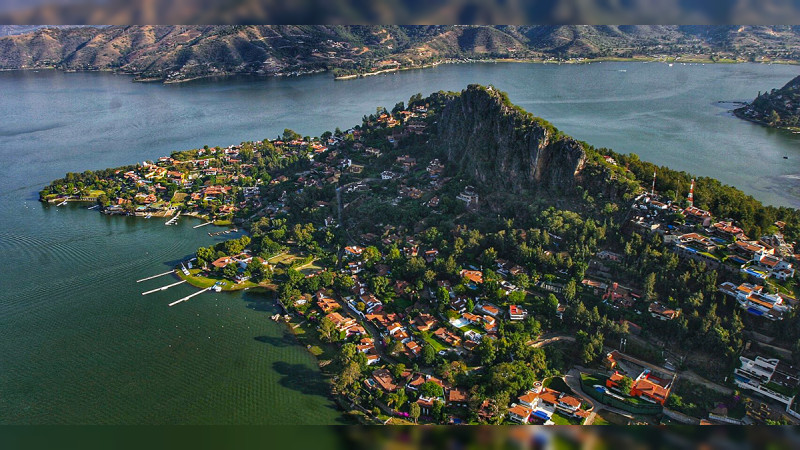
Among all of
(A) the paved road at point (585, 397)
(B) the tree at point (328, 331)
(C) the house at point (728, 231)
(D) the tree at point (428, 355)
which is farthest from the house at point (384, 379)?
(C) the house at point (728, 231)

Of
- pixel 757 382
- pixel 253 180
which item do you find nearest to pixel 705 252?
pixel 757 382

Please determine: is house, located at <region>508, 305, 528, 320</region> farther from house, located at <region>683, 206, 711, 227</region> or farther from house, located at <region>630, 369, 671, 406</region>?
house, located at <region>683, 206, 711, 227</region>

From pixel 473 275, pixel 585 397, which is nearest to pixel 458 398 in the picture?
pixel 585 397

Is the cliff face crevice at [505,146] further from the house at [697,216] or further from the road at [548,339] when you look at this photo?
the road at [548,339]

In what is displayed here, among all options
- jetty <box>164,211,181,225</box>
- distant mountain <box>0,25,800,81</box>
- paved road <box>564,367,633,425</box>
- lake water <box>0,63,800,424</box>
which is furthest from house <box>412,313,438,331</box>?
distant mountain <box>0,25,800,81</box>

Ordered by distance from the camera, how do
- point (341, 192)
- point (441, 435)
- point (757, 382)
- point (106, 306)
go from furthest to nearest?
point (341, 192) → point (106, 306) → point (757, 382) → point (441, 435)

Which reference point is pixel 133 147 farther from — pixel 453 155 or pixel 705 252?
pixel 705 252
